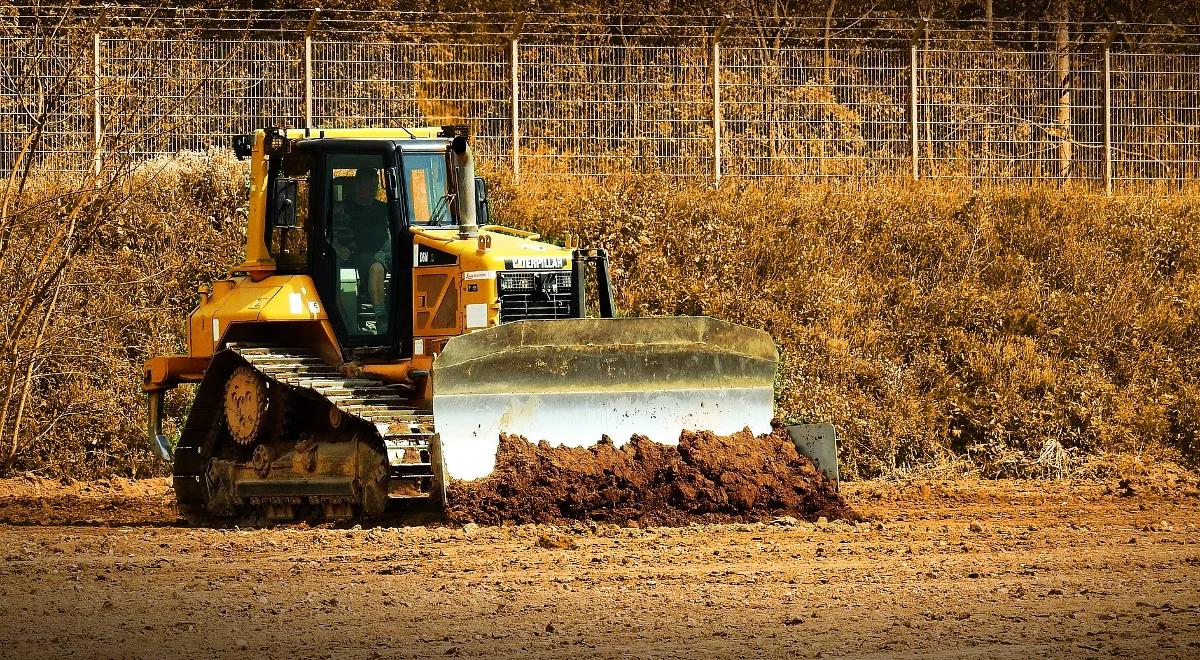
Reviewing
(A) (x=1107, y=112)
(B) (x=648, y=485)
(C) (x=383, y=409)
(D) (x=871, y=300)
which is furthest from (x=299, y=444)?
(A) (x=1107, y=112)

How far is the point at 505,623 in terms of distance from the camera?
24.9 feet

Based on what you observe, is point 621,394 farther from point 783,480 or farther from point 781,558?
point 781,558

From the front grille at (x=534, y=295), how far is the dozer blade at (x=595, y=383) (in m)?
0.89

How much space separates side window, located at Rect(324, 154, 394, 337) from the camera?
12.3 m

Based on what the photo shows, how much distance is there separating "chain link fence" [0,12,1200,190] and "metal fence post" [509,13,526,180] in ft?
0.12

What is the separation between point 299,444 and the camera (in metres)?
11.9

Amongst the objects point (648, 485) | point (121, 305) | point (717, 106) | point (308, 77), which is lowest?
point (648, 485)

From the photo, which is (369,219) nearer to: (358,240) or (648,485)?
(358,240)

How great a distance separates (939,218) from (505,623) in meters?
13.3

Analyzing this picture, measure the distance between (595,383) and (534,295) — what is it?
3.48 feet

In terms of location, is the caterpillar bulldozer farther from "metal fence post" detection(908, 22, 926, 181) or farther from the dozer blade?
"metal fence post" detection(908, 22, 926, 181)

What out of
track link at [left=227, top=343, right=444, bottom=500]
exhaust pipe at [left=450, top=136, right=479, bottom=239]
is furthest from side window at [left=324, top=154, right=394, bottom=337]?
exhaust pipe at [left=450, top=136, right=479, bottom=239]

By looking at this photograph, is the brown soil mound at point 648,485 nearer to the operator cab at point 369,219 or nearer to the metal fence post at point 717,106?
the operator cab at point 369,219

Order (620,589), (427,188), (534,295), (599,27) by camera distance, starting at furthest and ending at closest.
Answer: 1. (599,27)
2. (427,188)
3. (534,295)
4. (620,589)
